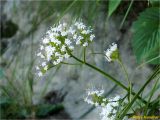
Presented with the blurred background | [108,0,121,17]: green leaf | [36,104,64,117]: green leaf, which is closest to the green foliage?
[108,0,121,17]: green leaf

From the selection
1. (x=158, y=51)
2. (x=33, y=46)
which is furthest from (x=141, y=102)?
(x=33, y=46)

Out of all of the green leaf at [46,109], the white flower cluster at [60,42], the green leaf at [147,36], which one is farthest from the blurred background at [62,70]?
the white flower cluster at [60,42]

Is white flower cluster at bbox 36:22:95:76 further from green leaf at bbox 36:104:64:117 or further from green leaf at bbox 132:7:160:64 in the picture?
green leaf at bbox 36:104:64:117

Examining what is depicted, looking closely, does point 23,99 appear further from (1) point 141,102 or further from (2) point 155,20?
(1) point 141,102

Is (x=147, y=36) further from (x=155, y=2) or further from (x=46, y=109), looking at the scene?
(x=46, y=109)

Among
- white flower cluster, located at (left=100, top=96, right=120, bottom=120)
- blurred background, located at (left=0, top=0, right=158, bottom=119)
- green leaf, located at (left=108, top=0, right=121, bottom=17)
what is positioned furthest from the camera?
blurred background, located at (left=0, top=0, right=158, bottom=119)

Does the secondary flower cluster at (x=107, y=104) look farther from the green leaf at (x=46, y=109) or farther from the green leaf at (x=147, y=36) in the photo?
the green leaf at (x=46, y=109)

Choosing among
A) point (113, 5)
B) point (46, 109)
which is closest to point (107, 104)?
point (113, 5)
